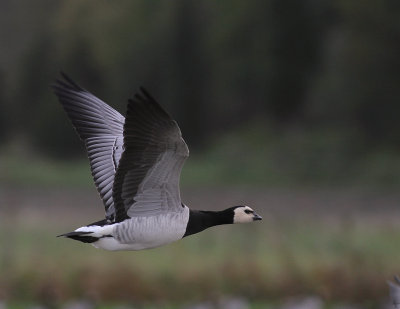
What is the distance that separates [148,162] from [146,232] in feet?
1.17

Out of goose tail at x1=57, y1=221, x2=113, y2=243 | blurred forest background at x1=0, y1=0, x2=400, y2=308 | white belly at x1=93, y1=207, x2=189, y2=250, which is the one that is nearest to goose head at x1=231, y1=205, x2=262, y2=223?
white belly at x1=93, y1=207, x2=189, y2=250

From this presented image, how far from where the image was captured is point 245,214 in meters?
6.36

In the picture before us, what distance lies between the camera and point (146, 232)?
579 cm

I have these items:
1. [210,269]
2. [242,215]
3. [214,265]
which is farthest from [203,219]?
[214,265]

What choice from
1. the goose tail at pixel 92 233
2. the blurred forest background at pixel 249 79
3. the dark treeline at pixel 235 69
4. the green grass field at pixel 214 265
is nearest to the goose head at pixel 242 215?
the goose tail at pixel 92 233

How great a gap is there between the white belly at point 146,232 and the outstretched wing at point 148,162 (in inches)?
2.2

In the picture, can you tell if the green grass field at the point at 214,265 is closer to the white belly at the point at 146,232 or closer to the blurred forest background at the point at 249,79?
the white belly at the point at 146,232

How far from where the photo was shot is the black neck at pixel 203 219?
5.98m

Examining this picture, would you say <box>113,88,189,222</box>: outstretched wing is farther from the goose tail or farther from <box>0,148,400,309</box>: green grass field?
<box>0,148,400,309</box>: green grass field

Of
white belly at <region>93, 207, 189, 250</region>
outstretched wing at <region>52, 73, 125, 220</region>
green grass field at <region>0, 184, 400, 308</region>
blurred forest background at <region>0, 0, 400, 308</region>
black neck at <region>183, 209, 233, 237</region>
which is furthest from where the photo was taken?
blurred forest background at <region>0, 0, 400, 308</region>

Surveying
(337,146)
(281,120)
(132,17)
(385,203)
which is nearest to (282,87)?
(281,120)

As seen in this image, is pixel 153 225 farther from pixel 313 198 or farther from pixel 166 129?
pixel 313 198

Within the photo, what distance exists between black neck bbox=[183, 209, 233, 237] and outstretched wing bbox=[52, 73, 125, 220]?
857 mm

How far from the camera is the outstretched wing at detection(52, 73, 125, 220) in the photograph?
690 cm
